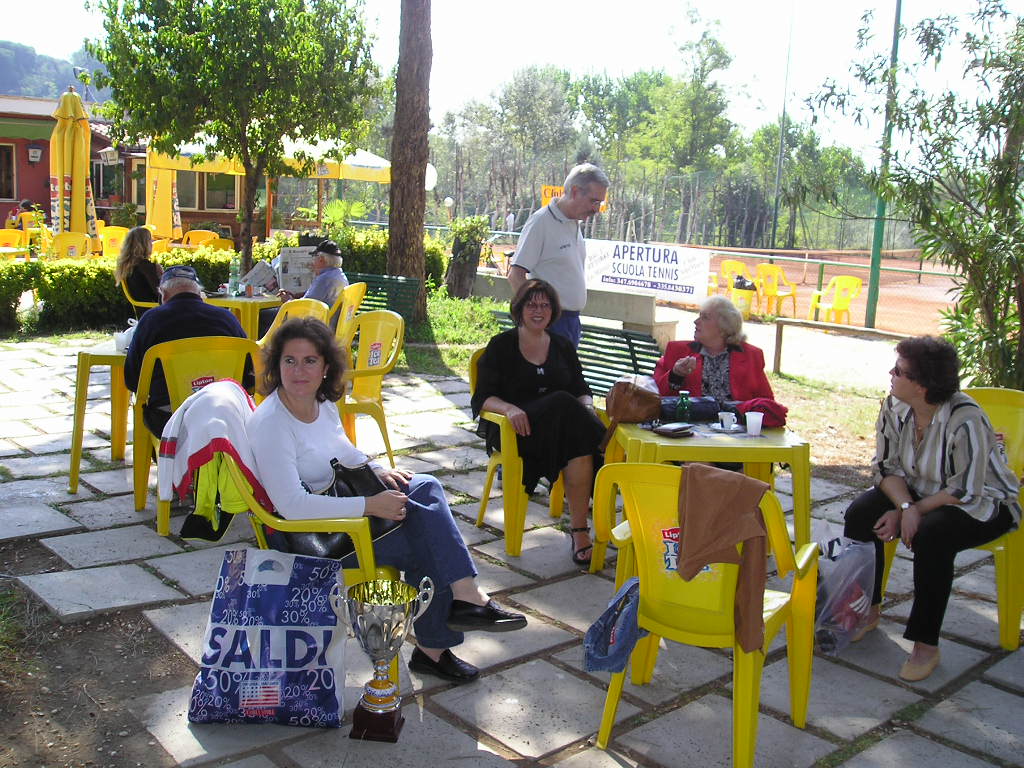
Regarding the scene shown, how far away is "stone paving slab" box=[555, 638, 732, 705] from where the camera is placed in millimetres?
3197

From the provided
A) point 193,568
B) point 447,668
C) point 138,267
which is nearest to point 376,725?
point 447,668

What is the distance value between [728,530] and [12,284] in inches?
360

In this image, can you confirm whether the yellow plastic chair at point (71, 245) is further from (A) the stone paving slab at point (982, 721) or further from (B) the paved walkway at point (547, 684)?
(A) the stone paving slab at point (982, 721)

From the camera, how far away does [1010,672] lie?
343 centimetres

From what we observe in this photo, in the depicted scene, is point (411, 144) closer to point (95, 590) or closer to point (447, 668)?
point (95, 590)

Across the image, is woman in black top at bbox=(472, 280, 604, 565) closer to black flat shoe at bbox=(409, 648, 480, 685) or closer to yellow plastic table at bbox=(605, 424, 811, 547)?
yellow plastic table at bbox=(605, 424, 811, 547)

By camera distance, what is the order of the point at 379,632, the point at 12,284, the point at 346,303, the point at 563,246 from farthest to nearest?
the point at 12,284, the point at 346,303, the point at 563,246, the point at 379,632

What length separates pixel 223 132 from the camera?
1116 cm

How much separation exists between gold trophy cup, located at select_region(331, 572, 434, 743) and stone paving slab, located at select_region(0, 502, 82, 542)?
7.19ft

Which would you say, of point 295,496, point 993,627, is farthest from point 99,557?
point 993,627

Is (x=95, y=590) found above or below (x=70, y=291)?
below

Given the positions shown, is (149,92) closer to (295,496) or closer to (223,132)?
(223,132)

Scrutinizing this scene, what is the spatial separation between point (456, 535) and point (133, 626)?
4.11ft

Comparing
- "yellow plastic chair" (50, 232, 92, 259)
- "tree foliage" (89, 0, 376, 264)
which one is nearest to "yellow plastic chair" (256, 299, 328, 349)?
"tree foliage" (89, 0, 376, 264)
